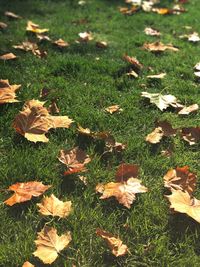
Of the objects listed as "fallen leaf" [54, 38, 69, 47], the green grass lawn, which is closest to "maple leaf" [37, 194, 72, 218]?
the green grass lawn

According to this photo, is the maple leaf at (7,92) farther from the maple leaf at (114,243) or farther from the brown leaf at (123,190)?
the maple leaf at (114,243)

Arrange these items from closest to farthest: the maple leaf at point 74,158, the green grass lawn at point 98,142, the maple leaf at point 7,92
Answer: the green grass lawn at point 98,142 → the maple leaf at point 74,158 → the maple leaf at point 7,92

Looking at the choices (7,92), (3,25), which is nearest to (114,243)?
(7,92)

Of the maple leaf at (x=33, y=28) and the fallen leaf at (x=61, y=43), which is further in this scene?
the maple leaf at (x=33, y=28)

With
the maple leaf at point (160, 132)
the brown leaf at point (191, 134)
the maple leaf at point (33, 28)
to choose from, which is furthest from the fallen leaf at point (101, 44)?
the brown leaf at point (191, 134)

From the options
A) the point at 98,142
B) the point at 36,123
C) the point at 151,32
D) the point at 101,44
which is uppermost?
the point at 36,123

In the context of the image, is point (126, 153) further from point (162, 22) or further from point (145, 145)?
point (162, 22)

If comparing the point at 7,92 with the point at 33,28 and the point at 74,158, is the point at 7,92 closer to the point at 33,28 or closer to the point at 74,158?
the point at 74,158
